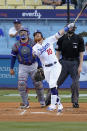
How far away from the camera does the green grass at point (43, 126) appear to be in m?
7.20

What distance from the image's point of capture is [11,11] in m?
26.3

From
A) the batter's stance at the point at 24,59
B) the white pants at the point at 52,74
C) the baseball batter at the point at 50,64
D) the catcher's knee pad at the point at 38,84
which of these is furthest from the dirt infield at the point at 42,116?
the catcher's knee pad at the point at 38,84

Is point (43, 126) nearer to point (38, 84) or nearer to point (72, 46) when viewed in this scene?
point (38, 84)

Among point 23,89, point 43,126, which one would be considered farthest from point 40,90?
point 43,126

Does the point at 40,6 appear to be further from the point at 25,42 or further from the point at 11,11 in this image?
the point at 25,42

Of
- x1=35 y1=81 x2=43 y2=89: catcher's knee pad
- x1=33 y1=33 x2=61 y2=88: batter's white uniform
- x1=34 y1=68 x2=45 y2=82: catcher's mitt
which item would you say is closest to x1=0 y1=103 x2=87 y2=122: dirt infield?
x1=33 y1=33 x2=61 y2=88: batter's white uniform

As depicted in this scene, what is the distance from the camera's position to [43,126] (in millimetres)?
7566

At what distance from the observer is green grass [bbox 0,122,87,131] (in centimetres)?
720

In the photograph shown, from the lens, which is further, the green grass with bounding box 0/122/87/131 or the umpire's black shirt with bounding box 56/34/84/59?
the umpire's black shirt with bounding box 56/34/84/59

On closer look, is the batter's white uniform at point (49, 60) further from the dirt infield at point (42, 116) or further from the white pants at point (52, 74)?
the dirt infield at point (42, 116)

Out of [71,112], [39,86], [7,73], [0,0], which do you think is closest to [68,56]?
[39,86]

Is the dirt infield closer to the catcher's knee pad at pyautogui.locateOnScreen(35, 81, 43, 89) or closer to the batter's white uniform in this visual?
the batter's white uniform

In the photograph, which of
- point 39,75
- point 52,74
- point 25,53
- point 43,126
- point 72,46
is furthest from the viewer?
point 72,46

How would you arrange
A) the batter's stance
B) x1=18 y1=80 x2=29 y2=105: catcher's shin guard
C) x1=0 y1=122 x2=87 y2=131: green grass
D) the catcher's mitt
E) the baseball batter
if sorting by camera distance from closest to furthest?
x1=0 y1=122 x2=87 y2=131: green grass
the baseball batter
the catcher's mitt
the batter's stance
x1=18 y1=80 x2=29 y2=105: catcher's shin guard
